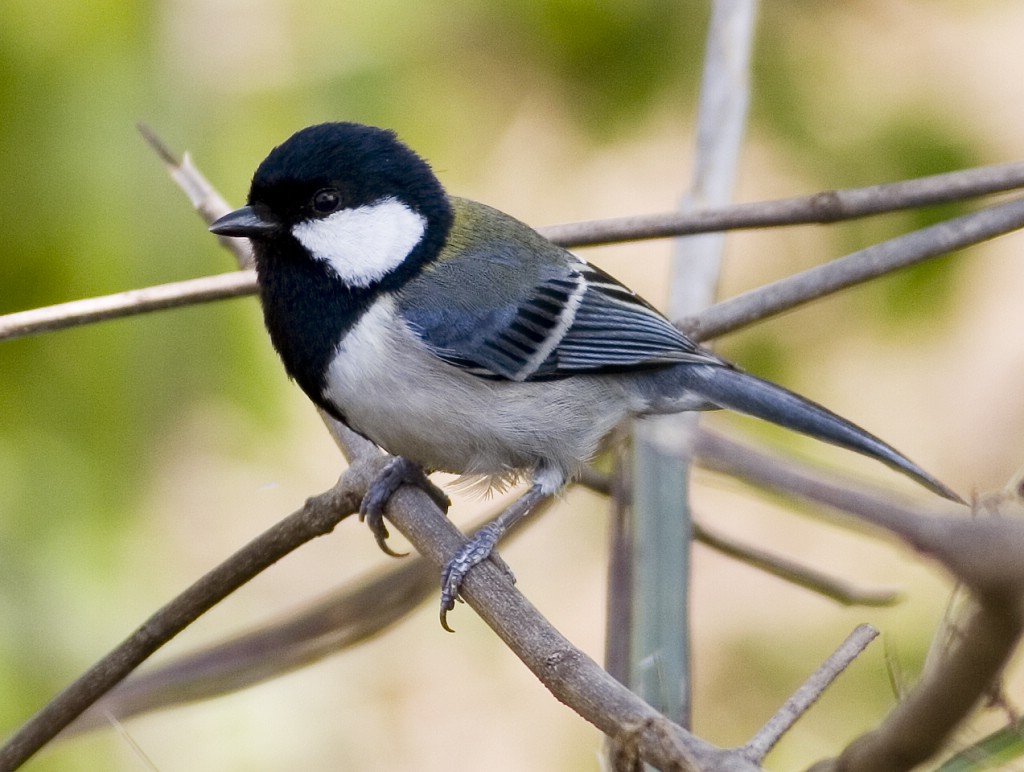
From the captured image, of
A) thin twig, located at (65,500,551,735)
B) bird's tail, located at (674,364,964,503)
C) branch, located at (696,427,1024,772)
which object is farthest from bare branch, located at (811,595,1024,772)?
thin twig, located at (65,500,551,735)

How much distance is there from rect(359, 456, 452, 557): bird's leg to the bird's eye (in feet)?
1.24

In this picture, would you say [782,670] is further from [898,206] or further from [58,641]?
[58,641]

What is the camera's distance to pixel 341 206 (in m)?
1.73

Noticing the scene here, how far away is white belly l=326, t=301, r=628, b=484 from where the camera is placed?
5.45 feet

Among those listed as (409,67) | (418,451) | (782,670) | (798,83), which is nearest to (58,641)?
(418,451)

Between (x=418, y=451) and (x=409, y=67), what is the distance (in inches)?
33.1

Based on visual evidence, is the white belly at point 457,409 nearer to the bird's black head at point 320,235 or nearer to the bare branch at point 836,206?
the bird's black head at point 320,235

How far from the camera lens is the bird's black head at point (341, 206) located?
5.49 ft

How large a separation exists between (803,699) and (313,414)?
1.65 m

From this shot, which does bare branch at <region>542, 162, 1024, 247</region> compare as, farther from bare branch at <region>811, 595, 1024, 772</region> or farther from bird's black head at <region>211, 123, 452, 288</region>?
bare branch at <region>811, 595, 1024, 772</region>

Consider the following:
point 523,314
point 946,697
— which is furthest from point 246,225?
point 946,697

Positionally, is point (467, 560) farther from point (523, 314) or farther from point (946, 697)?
point (946, 697)

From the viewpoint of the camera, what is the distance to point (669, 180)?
312cm

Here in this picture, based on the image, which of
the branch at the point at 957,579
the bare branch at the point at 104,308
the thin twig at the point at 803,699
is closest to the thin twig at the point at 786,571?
the bare branch at the point at 104,308
